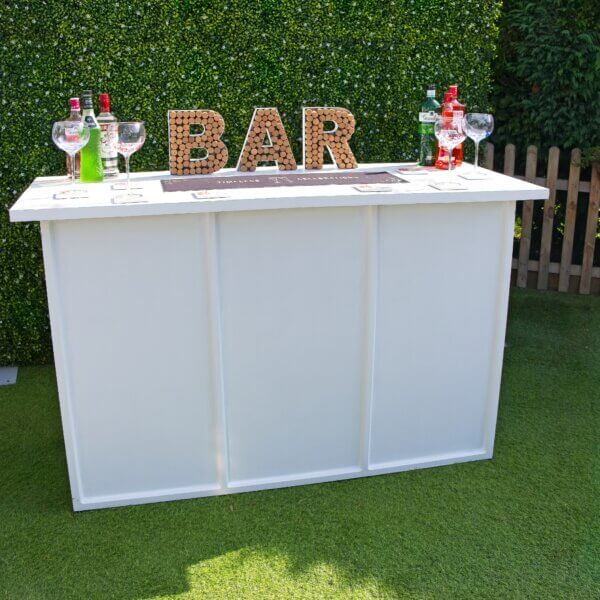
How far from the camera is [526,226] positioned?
5.64 m

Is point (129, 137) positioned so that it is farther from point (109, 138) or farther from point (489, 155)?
point (489, 155)

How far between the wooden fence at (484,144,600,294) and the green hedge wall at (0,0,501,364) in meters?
1.21

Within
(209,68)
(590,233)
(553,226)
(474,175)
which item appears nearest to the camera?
(474,175)

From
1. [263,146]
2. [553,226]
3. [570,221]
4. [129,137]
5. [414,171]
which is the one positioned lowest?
[553,226]

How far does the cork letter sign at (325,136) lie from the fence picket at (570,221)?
7.63ft

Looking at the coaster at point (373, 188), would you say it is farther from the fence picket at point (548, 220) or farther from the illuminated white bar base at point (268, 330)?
the fence picket at point (548, 220)

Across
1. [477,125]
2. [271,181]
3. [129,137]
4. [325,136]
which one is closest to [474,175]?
[477,125]

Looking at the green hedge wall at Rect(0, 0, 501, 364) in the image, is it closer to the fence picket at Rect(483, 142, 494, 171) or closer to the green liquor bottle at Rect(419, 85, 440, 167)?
the green liquor bottle at Rect(419, 85, 440, 167)

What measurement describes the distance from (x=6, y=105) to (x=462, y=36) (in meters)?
2.48

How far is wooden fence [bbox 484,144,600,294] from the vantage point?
5.38 m

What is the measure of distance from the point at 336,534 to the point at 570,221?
3.53 meters

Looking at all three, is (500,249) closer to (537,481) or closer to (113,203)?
(537,481)

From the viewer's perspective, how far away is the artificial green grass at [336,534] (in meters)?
2.56

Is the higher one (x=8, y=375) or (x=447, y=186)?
(x=447, y=186)
